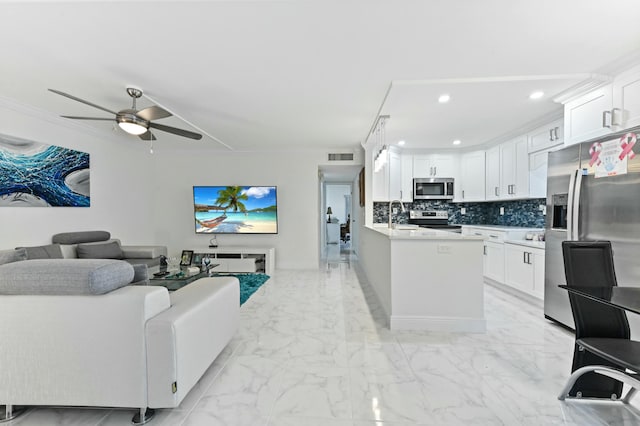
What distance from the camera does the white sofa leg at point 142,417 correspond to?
1.51 metres

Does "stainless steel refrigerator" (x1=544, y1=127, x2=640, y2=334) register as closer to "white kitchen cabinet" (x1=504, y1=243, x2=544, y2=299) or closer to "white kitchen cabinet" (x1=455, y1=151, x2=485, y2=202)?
"white kitchen cabinet" (x1=504, y1=243, x2=544, y2=299)

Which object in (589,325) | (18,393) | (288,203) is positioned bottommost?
(18,393)

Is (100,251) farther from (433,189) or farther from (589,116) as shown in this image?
(589,116)

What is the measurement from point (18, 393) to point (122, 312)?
2.43 feet

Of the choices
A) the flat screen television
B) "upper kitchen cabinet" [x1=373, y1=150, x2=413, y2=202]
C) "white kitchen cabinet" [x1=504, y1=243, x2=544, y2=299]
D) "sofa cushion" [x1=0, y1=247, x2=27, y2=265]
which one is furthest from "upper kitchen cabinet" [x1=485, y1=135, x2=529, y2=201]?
"sofa cushion" [x1=0, y1=247, x2=27, y2=265]

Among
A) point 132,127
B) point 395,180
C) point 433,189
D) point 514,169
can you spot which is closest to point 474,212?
point 433,189

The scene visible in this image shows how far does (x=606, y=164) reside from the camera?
2350mm

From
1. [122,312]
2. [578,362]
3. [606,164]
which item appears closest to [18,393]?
[122,312]

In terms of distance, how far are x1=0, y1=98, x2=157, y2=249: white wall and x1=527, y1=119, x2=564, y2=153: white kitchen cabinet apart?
646cm

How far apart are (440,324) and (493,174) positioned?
10.6ft

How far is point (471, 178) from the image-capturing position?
16.9 ft

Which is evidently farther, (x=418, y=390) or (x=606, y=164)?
(x=606, y=164)

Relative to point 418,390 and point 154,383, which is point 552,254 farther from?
point 154,383

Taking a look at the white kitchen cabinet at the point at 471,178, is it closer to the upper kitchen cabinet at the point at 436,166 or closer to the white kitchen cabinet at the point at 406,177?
the upper kitchen cabinet at the point at 436,166
